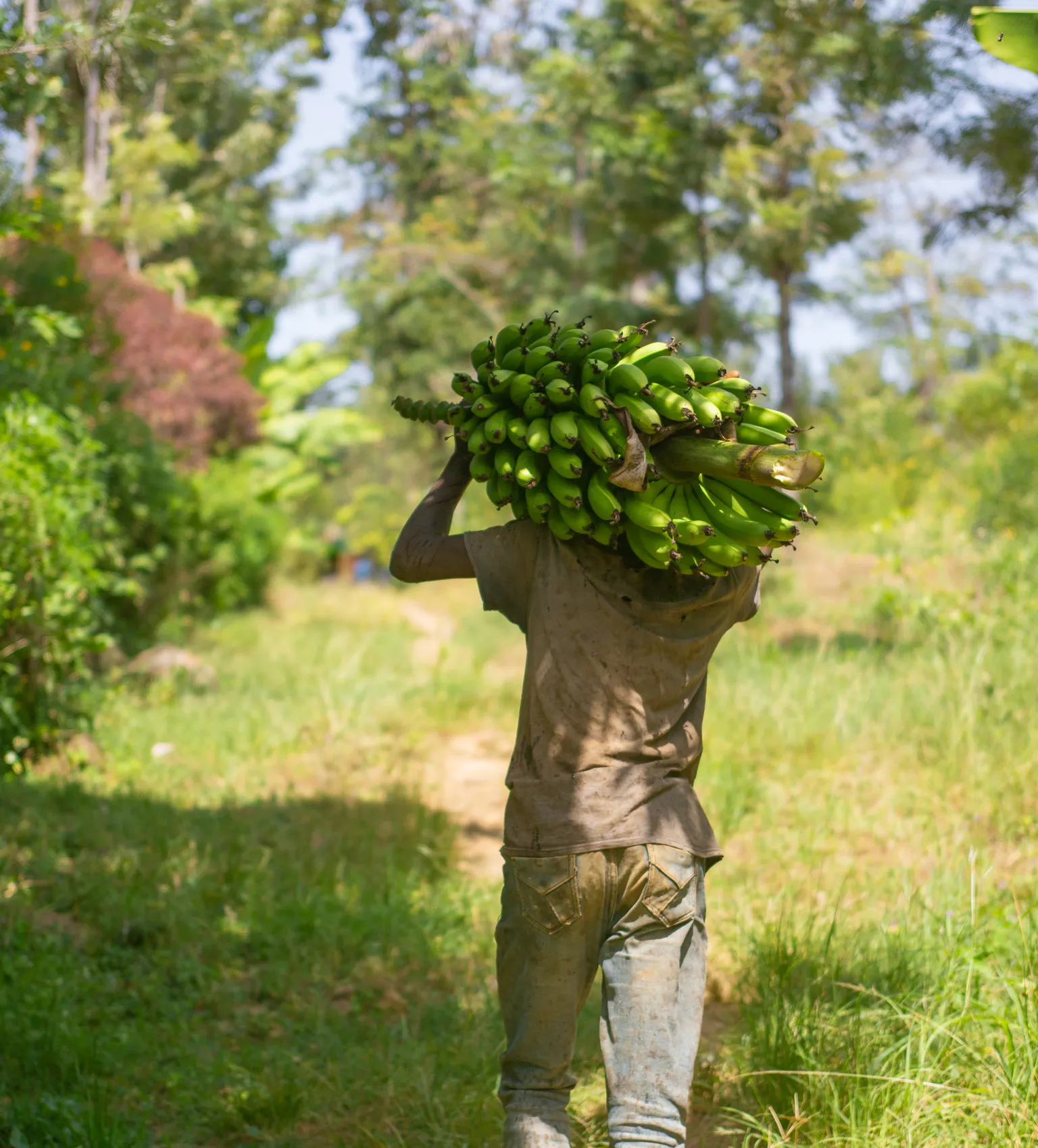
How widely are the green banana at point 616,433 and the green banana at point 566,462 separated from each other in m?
0.10

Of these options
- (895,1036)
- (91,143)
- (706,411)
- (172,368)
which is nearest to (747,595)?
(706,411)

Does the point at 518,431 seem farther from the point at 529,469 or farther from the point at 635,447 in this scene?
the point at 635,447

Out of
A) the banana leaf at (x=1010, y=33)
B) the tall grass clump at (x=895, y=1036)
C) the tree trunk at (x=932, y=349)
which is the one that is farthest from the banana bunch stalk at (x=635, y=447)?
the tree trunk at (x=932, y=349)

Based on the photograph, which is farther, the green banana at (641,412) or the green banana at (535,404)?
the green banana at (535,404)

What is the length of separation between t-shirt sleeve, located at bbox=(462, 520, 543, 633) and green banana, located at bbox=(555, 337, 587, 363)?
0.46 meters

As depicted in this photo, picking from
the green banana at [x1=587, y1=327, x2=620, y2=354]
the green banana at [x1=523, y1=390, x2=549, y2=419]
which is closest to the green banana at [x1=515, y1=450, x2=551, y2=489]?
the green banana at [x1=523, y1=390, x2=549, y2=419]

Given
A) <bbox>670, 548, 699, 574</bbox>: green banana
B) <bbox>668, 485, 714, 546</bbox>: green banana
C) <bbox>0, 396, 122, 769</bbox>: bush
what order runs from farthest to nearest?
<bbox>0, 396, 122, 769</bbox>: bush, <bbox>670, 548, 699, 574</bbox>: green banana, <bbox>668, 485, 714, 546</bbox>: green banana

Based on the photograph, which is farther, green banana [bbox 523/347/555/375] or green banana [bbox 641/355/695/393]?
green banana [bbox 523/347/555/375]

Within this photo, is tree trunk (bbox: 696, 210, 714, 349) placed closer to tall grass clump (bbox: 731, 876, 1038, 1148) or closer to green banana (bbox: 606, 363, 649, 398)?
tall grass clump (bbox: 731, 876, 1038, 1148)

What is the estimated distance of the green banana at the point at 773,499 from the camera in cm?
281

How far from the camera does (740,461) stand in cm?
257

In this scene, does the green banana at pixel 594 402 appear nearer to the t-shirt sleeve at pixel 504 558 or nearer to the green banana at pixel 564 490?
the green banana at pixel 564 490

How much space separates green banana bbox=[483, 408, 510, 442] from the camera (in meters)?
2.99

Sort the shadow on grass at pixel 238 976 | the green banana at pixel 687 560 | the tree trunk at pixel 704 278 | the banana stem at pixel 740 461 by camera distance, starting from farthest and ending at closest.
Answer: the tree trunk at pixel 704 278, the shadow on grass at pixel 238 976, the green banana at pixel 687 560, the banana stem at pixel 740 461
